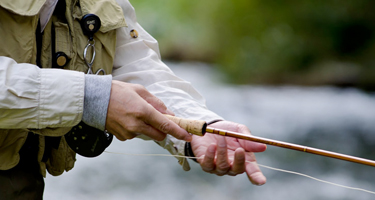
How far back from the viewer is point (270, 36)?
650 centimetres

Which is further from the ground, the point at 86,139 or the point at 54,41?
the point at 54,41

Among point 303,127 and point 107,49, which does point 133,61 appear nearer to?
point 107,49

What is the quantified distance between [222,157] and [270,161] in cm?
370

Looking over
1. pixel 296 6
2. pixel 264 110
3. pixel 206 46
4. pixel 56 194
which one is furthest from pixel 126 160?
pixel 296 6

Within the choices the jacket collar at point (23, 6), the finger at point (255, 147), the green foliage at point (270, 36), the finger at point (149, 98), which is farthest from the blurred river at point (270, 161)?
the jacket collar at point (23, 6)

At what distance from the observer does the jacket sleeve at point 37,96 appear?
0.95m

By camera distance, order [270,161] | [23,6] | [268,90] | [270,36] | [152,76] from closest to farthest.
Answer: [23,6], [152,76], [270,161], [268,90], [270,36]

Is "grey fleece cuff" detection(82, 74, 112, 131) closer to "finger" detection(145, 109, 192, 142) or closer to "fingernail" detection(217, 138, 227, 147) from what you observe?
"finger" detection(145, 109, 192, 142)

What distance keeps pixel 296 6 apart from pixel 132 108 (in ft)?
19.0

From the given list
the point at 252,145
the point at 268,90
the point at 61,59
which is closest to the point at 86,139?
the point at 61,59

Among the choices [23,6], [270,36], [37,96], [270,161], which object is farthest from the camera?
[270,36]

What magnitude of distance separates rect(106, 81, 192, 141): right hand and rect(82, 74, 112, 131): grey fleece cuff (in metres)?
0.01

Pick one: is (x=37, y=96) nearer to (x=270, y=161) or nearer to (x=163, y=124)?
(x=163, y=124)

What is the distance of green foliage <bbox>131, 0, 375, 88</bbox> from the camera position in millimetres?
6027
